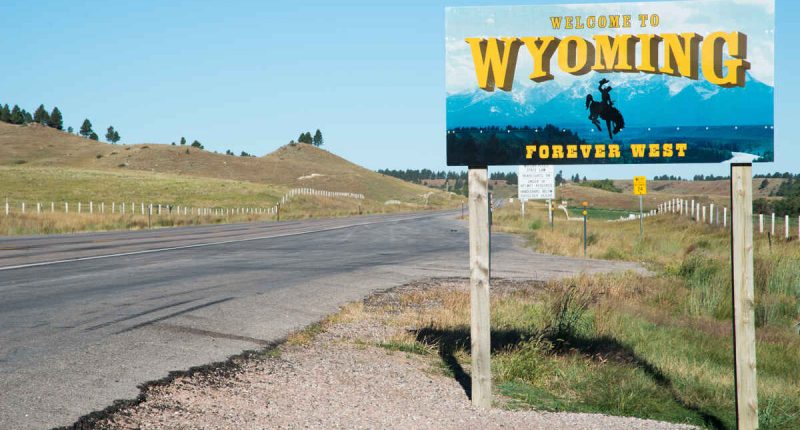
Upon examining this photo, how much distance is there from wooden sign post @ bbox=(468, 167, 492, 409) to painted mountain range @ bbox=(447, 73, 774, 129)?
22.1 inches

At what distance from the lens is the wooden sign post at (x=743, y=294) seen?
650 cm

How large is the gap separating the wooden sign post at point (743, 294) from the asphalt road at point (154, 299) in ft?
15.8

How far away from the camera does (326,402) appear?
6.69 metres

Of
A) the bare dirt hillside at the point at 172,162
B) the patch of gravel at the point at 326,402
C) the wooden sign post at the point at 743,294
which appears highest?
the bare dirt hillside at the point at 172,162

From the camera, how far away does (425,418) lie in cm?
654

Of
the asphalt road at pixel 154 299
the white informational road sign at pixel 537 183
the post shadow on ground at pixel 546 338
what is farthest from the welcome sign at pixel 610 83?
the white informational road sign at pixel 537 183

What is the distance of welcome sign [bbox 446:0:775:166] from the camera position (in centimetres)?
678

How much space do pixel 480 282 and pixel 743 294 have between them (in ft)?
7.03

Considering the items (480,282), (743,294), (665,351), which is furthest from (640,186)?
(480,282)

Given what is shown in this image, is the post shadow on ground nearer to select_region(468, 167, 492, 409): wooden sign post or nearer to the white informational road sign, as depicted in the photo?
select_region(468, 167, 492, 409): wooden sign post

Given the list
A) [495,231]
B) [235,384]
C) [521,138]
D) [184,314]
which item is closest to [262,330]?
[184,314]

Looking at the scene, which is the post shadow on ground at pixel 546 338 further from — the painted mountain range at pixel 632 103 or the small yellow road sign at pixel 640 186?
the small yellow road sign at pixel 640 186

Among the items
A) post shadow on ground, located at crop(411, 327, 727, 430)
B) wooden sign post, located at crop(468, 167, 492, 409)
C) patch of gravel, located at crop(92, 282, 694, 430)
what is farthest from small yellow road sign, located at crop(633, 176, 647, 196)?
wooden sign post, located at crop(468, 167, 492, 409)

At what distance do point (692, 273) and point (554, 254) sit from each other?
7.21 metres
